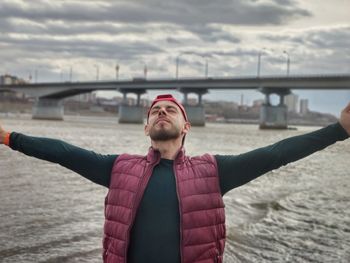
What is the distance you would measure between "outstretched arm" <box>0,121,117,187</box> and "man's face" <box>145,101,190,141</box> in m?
0.38

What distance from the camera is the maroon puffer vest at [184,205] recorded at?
130 inches

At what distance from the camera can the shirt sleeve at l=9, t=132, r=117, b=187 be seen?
11.8 ft

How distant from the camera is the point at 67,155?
3596 mm

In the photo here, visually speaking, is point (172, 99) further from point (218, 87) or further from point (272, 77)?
point (218, 87)

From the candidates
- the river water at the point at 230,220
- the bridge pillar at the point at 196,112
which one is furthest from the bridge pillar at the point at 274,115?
the river water at the point at 230,220

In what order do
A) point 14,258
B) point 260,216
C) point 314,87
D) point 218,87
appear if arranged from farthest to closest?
1. point 218,87
2. point 314,87
3. point 260,216
4. point 14,258

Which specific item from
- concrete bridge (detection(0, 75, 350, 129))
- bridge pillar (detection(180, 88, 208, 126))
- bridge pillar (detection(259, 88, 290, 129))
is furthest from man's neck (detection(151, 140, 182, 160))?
bridge pillar (detection(180, 88, 208, 126))

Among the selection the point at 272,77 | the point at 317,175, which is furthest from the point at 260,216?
the point at 272,77

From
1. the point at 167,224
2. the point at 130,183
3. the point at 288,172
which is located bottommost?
the point at 288,172

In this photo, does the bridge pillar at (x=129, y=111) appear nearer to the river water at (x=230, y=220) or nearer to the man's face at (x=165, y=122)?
the river water at (x=230, y=220)

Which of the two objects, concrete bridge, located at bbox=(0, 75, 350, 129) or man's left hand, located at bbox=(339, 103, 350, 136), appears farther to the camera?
concrete bridge, located at bbox=(0, 75, 350, 129)

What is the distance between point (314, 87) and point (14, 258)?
82.8 metres

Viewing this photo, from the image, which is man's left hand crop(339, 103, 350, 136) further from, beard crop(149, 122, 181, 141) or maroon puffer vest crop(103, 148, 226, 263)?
beard crop(149, 122, 181, 141)

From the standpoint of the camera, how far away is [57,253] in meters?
7.98
